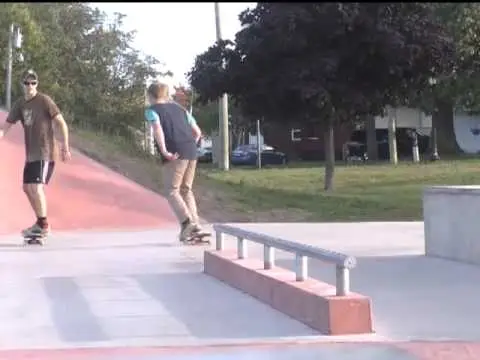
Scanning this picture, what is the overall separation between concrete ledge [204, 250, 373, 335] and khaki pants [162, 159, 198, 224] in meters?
2.18

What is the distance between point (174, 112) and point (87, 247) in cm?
181

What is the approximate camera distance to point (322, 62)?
22234mm

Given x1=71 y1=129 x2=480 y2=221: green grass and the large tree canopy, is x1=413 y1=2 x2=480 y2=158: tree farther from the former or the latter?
x1=71 y1=129 x2=480 y2=221: green grass

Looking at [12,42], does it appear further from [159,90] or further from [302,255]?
[302,255]

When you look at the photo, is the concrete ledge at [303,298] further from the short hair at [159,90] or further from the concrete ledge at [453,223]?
the short hair at [159,90]

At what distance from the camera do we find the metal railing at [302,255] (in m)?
6.23

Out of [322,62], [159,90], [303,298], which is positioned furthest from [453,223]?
[322,62]

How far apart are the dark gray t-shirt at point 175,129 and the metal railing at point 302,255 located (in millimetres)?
1973

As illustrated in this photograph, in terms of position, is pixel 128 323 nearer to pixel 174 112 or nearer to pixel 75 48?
pixel 174 112

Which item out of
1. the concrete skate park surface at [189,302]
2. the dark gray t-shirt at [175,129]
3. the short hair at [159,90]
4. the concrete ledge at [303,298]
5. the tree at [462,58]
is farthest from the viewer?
the tree at [462,58]

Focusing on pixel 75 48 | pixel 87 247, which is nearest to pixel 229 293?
pixel 87 247

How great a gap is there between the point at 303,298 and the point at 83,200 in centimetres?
879

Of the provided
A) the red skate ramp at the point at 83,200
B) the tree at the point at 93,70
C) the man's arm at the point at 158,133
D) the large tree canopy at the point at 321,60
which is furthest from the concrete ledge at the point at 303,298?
the tree at the point at 93,70

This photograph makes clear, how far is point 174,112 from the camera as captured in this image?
11.0 metres
